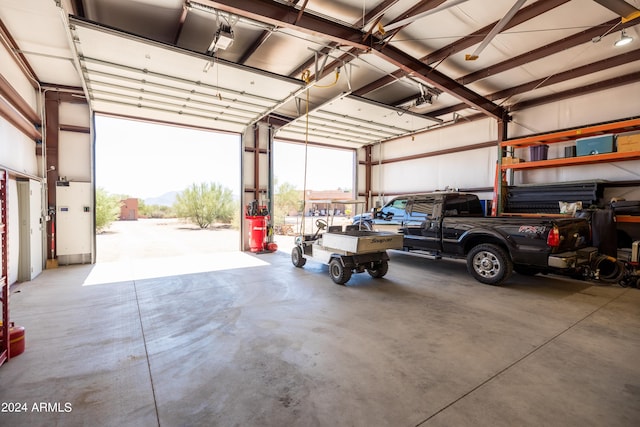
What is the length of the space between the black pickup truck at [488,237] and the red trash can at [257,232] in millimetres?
3562

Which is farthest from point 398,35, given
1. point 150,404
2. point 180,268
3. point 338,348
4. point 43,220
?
point 43,220

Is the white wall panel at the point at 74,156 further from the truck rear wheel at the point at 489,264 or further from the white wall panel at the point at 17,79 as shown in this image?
the truck rear wheel at the point at 489,264

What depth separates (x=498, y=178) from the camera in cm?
746

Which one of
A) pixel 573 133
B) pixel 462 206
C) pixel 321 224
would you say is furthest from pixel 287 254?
pixel 573 133

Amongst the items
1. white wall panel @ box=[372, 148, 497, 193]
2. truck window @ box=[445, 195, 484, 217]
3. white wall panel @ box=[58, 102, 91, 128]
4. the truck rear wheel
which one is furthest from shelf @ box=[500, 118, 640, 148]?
white wall panel @ box=[58, 102, 91, 128]

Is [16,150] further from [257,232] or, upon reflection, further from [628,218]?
[628,218]

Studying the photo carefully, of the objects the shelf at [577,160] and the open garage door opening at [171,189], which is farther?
the open garage door opening at [171,189]

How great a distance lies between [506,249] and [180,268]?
667cm

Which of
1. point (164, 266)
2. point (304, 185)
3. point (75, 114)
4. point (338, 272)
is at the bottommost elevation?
point (164, 266)

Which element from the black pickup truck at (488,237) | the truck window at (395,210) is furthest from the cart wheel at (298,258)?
the truck window at (395,210)

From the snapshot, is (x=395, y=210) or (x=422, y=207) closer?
(x=422, y=207)

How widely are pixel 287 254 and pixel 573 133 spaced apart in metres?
7.40

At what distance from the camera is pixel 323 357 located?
8.70ft

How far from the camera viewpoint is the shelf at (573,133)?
5675 mm
